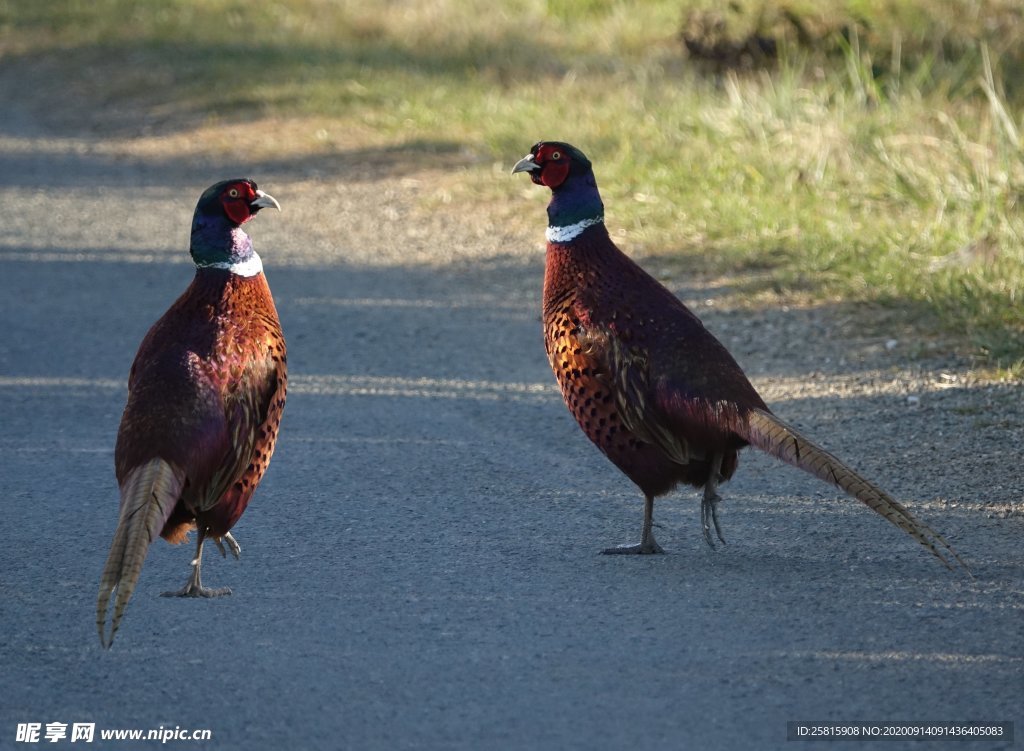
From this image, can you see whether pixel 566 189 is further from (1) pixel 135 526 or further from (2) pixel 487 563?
(1) pixel 135 526

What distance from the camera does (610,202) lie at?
885 centimetres

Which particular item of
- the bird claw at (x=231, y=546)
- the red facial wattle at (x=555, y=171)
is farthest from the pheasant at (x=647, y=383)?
the bird claw at (x=231, y=546)

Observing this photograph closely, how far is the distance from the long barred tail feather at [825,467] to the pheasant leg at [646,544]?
0.41 meters

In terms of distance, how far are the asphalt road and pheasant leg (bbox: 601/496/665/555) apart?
0.05m

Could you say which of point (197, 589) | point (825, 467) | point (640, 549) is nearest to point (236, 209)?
point (197, 589)

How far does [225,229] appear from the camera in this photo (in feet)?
14.4

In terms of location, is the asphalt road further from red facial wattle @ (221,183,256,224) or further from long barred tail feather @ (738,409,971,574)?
red facial wattle @ (221,183,256,224)

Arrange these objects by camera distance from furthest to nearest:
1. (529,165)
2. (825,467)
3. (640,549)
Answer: (529,165), (640,549), (825,467)

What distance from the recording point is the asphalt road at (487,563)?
3.50 m

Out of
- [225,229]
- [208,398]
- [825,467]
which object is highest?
[225,229]

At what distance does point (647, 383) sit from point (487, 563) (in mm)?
739

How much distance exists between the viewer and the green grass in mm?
7504

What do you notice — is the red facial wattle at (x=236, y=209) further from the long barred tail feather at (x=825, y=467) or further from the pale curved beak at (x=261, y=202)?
the long barred tail feather at (x=825, y=467)

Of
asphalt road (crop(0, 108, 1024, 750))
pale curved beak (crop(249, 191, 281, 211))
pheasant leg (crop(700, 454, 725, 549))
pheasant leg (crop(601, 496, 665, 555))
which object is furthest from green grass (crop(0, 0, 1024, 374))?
pale curved beak (crop(249, 191, 281, 211))
